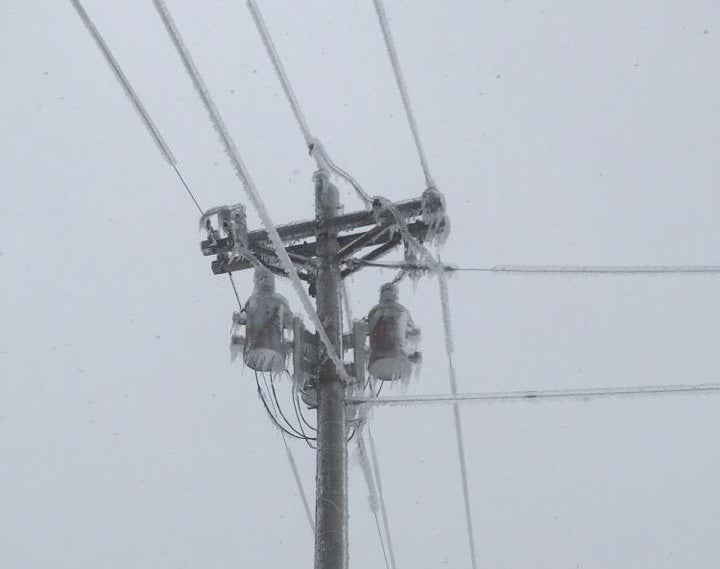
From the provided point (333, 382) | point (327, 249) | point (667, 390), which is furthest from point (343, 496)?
point (667, 390)

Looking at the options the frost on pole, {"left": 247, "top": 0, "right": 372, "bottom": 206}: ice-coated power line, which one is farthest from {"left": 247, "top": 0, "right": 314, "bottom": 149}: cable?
the frost on pole

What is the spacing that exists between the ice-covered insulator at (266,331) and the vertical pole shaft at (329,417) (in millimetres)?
229

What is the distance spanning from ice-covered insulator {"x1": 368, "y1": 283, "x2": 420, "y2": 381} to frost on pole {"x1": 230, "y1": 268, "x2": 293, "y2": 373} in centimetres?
49

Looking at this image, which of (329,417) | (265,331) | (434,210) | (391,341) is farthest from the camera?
(434,210)

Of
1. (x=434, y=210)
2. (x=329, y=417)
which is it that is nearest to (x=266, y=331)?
(x=329, y=417)

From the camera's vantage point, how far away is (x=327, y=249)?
5398 millimetres

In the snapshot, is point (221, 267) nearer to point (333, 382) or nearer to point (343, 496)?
point (333, 382)

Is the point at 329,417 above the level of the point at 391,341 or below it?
below

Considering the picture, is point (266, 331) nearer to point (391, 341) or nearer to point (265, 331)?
point (265, 331)

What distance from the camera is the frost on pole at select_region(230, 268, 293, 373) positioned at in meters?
4.85

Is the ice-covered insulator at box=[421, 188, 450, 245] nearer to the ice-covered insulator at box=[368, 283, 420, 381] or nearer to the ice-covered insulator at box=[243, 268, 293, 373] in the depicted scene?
the ice-covered insulator at box=[368, 283, 420, 381]

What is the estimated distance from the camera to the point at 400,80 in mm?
5473

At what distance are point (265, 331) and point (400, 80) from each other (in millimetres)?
1809

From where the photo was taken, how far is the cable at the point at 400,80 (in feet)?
15.8
